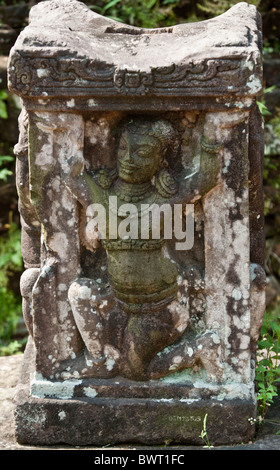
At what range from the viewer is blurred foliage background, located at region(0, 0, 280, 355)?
270 inches

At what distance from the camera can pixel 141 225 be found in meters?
4.14

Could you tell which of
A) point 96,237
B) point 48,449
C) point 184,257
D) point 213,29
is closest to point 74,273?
point 96,237

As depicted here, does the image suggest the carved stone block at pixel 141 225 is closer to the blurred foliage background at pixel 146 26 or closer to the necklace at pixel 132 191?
the necklace at pixel 132 191

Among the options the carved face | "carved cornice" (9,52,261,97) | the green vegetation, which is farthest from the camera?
the green vegetation

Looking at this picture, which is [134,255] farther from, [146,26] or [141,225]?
[146,26]

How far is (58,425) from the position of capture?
4371 mm

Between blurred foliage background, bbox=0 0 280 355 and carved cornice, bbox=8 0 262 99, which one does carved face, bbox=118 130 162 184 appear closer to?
carved cornice, bbox=8 0 262 99

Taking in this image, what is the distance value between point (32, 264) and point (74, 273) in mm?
438

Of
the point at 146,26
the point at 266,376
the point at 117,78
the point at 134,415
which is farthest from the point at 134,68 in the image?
the point at 146,26

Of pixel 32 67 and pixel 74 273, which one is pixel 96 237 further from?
pixel 32 67

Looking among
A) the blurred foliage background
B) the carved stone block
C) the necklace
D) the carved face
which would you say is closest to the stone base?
the carved stone block

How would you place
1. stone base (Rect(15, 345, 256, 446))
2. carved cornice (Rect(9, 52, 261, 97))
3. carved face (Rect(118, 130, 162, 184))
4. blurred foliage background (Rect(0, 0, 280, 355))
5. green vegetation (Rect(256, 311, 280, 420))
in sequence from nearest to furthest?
carved cornice (Rect(9, 52, 261, 97)) < carved face (Rect(118, 130, 162, 184)) < stone base (Rect(15, 345, 256, 446)) < green vegetation (Rect(256, 311, 280, 420)) < blurred foliage background (Rect(0, 0, 280, 355))

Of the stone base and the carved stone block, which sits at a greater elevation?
the carved stone block

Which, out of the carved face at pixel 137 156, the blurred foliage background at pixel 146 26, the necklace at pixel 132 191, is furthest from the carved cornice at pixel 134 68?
the blurred foliage background at pixel 146 26
